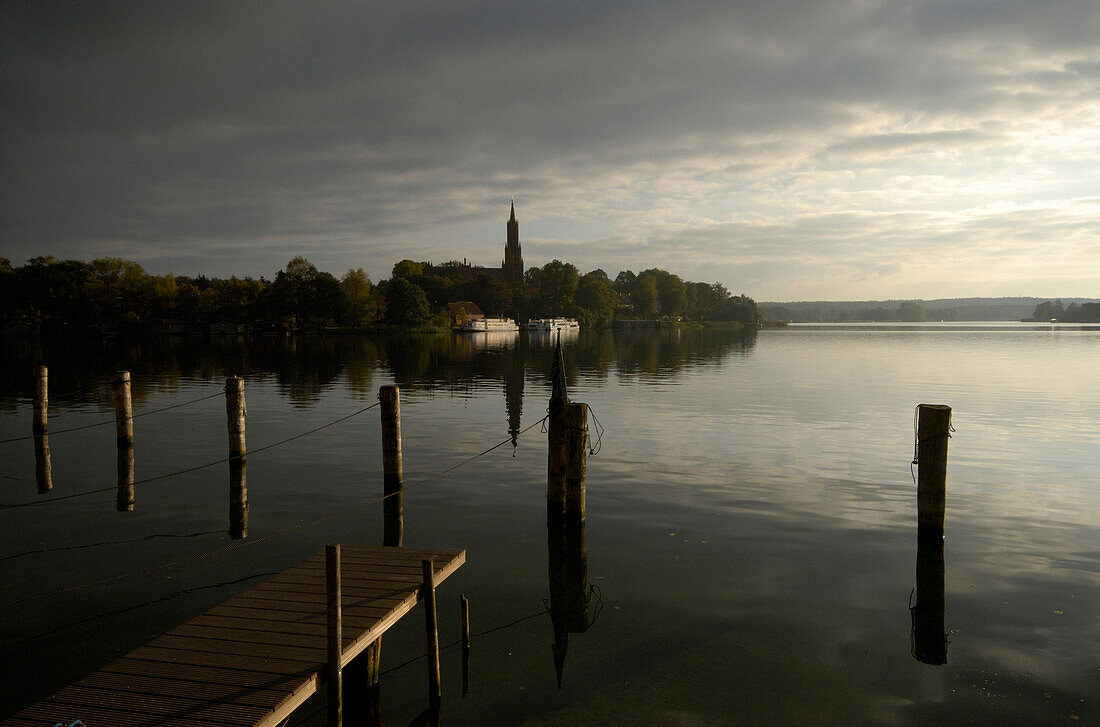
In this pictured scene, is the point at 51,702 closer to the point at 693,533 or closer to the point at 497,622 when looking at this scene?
the point at 497,622

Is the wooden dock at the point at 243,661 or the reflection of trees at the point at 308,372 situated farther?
the reflection of trees at the point at 308,372

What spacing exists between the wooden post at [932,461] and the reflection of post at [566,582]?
592 cm

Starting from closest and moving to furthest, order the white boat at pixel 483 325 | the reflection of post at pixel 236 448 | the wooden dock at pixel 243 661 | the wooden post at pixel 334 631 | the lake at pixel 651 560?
the wooden dock at pixel 243 661 < the wooden post at pixel 334 631 < the lake at pixel 651 560 < the reflection of post at pixel 236 448 < the white boat at pixel 483 325

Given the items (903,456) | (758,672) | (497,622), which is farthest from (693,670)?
(903,456)

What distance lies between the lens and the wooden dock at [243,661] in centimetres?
597

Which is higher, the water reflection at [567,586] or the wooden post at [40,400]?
the wooden post at [40,400]

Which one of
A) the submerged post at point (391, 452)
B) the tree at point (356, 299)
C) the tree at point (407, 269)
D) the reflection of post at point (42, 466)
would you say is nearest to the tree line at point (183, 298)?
the tree at point (356, 299)

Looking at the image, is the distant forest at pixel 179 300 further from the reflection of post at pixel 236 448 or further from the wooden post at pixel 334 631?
the wooden post at pixel 334 631

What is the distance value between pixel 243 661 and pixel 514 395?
30.7 m

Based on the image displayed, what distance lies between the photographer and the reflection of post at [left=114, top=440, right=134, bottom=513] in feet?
51.4

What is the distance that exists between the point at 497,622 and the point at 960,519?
1050 centimetres

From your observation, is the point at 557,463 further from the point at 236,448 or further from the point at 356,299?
the point at 356,299

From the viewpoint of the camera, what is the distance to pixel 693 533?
13.6m

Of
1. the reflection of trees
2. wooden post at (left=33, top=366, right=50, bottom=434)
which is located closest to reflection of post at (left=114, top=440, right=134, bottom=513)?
wooden post at (left=33, top=366, right=50, bottom=434)
